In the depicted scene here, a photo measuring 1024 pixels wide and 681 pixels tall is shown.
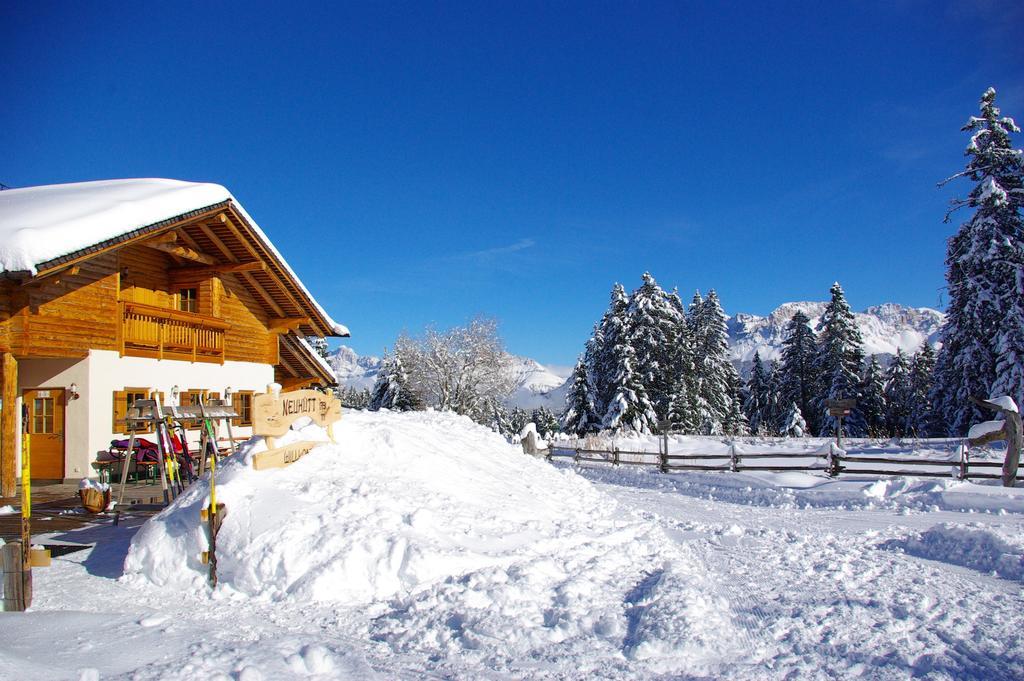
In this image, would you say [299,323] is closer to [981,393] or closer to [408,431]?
[408,431]

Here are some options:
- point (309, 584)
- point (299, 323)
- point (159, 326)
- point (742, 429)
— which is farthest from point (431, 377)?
point (309, 584)

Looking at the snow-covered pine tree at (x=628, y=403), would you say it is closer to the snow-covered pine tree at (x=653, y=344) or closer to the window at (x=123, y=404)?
the snow-covered pine tree at (x=653, y=344)

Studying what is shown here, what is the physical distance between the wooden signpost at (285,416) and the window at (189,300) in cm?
1154

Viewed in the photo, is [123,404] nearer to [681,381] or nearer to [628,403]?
[628,403]

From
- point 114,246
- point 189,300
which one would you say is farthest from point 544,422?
point 114,246

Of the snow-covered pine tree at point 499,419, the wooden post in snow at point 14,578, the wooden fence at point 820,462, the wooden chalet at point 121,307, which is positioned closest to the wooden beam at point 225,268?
the wooden chalet at point 121,307

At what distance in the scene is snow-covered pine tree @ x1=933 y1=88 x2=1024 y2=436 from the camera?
80.7 ft

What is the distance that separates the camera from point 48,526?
10312 mm

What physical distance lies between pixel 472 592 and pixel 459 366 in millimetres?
43869

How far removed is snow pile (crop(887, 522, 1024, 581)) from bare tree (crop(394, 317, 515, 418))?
133ft

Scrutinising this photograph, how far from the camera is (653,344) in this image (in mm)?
41406

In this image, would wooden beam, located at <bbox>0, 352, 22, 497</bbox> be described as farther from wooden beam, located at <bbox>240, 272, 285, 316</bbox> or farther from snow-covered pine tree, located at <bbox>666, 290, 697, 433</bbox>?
snow-covered pine tree, located at <bbox>666, 290, 697, 433</bbox>

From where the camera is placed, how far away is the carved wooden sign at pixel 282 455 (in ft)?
27.5

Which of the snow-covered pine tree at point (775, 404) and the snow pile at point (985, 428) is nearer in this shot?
the snow pile at point (985, 428)
